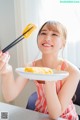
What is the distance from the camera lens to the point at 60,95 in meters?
0.87

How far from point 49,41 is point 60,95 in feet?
0.75

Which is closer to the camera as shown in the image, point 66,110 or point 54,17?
point 66,110

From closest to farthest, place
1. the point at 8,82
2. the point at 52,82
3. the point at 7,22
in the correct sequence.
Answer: the point at 52,82 < the point at 8,82 < the point at 7,22

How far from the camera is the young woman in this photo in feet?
2.68

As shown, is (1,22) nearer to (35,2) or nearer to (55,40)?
(35,2)

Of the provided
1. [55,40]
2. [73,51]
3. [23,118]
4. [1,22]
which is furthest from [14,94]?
[1,22]

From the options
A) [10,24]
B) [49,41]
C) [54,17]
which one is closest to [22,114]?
[49,41]

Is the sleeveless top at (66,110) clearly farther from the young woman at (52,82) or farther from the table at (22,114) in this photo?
the table at (22,114)

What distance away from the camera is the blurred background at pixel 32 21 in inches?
62.4

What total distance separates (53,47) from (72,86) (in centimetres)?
18

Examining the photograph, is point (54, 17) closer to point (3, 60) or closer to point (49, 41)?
point (49, 41)

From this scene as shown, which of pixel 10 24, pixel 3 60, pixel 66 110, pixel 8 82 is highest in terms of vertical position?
pixel 10 24

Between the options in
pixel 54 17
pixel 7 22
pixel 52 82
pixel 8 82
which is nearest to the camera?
pixel 52 82

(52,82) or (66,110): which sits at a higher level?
(52,82)
